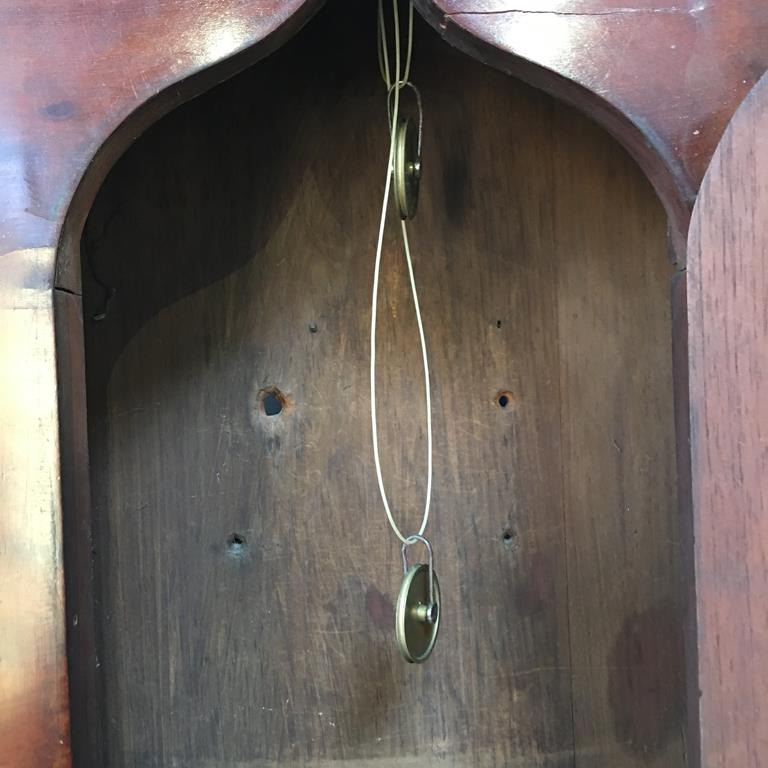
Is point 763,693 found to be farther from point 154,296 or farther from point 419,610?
point 154,296

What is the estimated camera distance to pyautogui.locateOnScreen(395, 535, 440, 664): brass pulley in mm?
670

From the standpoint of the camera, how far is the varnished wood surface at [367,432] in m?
0.84

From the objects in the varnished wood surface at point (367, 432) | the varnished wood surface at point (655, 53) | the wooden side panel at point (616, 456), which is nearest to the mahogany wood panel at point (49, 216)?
the varnished wood surface at point (655, 53)

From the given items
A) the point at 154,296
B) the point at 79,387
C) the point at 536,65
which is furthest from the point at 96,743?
the point at 536,65

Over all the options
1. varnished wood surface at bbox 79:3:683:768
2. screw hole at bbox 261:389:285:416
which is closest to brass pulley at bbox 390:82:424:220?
varnished wood surface at bbox 79:3:683:768

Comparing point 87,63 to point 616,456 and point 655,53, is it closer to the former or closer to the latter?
point 655,53

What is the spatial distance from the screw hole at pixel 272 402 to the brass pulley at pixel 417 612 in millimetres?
213

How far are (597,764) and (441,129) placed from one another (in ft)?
2.08

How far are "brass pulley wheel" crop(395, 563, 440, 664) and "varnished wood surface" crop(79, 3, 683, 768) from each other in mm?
130

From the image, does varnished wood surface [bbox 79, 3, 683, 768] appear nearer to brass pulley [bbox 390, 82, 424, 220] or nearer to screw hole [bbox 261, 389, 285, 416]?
screw hole [bbox 261, 389, 285, 416]

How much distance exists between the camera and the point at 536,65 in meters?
0.55

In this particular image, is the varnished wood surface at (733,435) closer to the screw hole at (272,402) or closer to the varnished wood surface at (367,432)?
the varnished wood surface at (367,432)

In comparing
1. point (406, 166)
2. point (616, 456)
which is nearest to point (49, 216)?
point (406, 166)

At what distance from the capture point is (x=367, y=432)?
2.76ft
